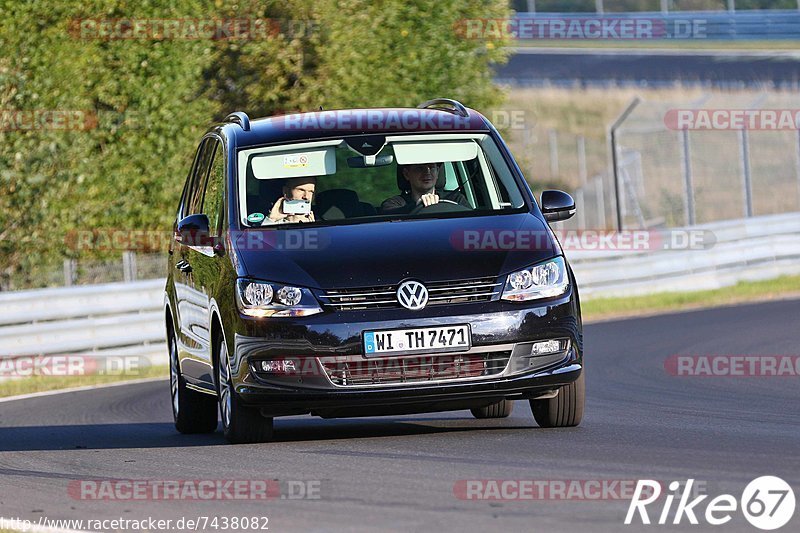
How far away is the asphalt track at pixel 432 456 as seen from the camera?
22.5 feet

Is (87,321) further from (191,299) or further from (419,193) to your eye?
(419,193)

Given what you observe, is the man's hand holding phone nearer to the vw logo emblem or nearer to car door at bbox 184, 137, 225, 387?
car door at bbox 184, 137, 225, 387

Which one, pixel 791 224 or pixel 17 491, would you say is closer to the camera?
pixel 17 491

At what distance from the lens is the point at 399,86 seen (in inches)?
1056

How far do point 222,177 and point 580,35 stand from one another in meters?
51.2

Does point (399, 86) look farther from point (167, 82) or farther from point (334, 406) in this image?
point (334, 406)

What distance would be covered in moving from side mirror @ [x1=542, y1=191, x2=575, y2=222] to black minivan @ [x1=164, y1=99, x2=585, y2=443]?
0.04ft

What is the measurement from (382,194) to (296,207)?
0.83 m

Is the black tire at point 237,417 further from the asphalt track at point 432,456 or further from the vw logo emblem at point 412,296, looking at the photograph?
the vw logo emblem at point 412,296

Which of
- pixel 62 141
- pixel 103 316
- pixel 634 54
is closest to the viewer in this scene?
pixel 103 316

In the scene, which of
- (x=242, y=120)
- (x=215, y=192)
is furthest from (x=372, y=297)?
(x=242, y=120)

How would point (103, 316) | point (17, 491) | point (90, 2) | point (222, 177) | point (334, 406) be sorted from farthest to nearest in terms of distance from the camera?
point (90, 2) < point (103, 316) < point (222, 177) < point (334, 406) < point (17, 491)

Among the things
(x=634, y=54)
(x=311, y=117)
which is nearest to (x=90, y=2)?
(x=311, y=117)

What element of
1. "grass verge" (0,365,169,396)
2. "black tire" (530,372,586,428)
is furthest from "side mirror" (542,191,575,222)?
"grass verge" (0,365,169,396)
